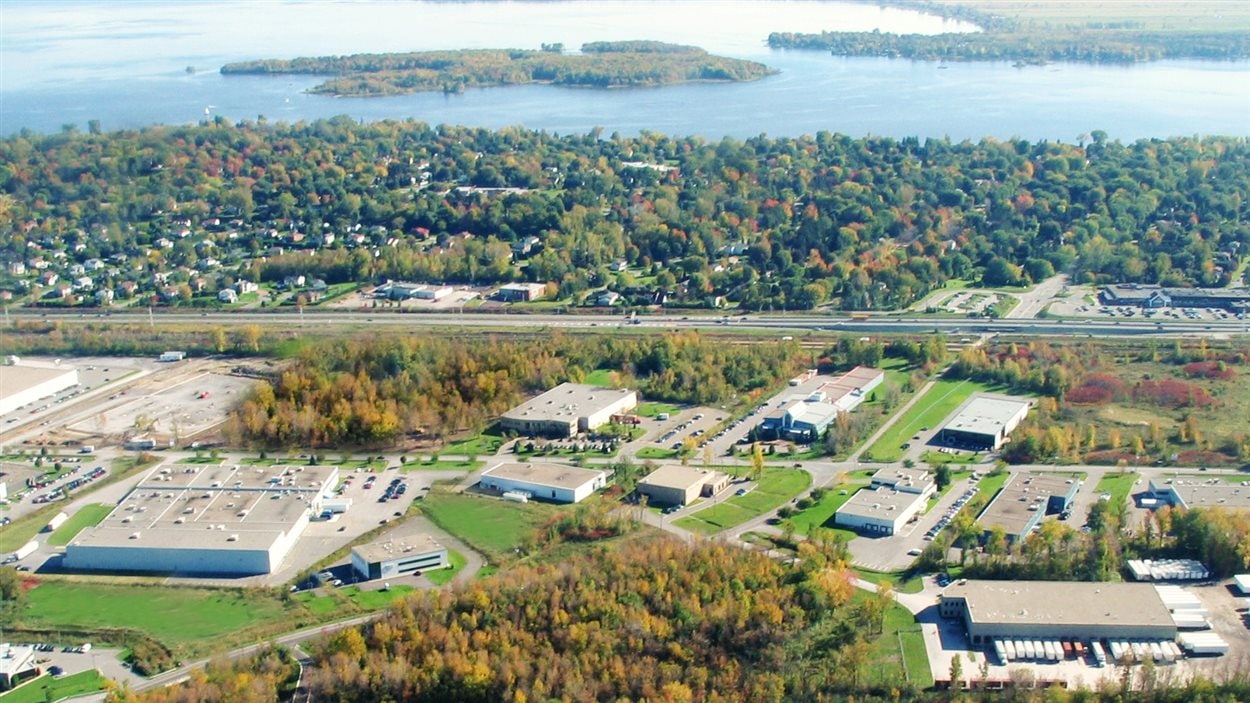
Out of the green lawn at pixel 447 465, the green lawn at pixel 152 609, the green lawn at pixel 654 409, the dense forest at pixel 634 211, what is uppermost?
the dense forest at pixel 634 211

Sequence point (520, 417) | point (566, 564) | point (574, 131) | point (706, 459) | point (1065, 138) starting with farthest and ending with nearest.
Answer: point (574, 131) < point (1065, 138) < point (520, 417) < point (706, 459) < point (566, 564)

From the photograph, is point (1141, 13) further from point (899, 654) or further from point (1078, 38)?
point (899, 654)

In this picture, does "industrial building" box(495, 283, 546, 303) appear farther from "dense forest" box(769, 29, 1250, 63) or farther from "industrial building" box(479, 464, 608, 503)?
"dense forest" box(769, 29, 1250, 63)

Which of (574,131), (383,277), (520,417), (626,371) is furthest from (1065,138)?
(520,417)

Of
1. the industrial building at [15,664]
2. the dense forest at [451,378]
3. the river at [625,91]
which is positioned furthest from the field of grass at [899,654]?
the river at [625,91]

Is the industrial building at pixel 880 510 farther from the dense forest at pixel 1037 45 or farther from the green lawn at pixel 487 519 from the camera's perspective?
the dense forest at pixel 1037 45

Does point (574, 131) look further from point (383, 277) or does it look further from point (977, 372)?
point (977, 372)
